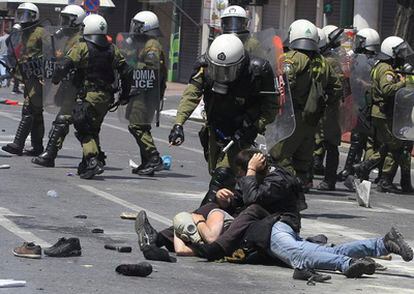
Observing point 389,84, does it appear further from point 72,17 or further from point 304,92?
point 72,17

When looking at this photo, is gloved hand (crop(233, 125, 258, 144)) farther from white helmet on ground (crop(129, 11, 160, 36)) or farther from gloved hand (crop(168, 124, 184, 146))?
white helmet on ground (crop(129, 11, 160, 36))

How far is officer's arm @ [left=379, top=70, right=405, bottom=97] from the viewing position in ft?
49.1

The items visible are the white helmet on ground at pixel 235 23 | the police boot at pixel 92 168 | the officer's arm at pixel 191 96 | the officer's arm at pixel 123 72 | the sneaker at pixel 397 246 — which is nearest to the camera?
the sneaker at pixel 397 246

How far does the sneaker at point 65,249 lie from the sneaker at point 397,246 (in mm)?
2173

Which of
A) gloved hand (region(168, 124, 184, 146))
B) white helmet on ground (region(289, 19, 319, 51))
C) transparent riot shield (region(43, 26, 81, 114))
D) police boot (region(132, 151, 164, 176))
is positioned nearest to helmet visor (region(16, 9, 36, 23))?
transparent riot shield (region(43, 26, 81, 114))

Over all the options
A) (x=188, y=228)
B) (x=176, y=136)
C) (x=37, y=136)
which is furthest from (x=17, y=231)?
(x=37, y=136)

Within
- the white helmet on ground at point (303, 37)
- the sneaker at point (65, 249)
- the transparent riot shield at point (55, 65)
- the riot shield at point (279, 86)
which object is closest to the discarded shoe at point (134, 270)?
the sneaker at point (65, 249)

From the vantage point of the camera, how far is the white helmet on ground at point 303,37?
13.0 m

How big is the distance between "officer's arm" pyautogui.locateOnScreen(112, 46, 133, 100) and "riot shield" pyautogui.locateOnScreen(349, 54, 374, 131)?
294cm

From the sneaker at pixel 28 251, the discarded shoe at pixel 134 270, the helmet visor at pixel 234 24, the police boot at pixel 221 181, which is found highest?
the helmet visor at pixel 234 24

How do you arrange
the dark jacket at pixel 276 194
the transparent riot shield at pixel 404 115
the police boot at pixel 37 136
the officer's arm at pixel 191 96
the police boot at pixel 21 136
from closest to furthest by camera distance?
the dark jacket at pixel 276 194 → the officer's arm at pixel 191 96 → the transparent riot shield at pixel 404 115 → the police boot at pixel 21 136 → the police boot at pixel 37 136

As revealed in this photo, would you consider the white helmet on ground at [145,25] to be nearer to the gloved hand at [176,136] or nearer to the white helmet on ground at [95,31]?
the white helmet on ground at [95,31]

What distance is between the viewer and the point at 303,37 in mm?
13000

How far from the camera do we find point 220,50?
10.2m
